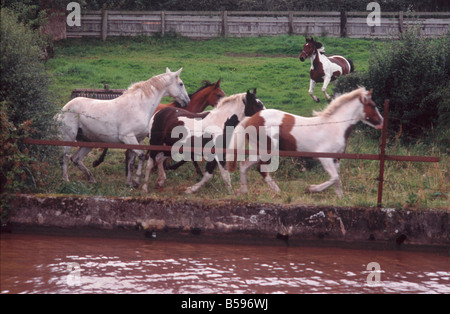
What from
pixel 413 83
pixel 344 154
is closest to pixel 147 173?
pixel 344 154

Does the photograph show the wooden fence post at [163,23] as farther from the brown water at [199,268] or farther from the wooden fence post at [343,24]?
the brown water at [199,268]

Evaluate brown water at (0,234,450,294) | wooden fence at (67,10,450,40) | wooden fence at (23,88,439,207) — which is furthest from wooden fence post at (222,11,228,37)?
brown water at (0,234,450,294)

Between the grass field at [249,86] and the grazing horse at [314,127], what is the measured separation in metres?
0.64

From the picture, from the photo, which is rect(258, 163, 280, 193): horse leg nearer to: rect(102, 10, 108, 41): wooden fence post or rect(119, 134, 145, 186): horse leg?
rect(119, 134, 145, 186): horse leg

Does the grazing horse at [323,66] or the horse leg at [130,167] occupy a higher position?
the grazing horse at [323,66]

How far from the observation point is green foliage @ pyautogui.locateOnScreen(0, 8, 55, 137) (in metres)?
9.55

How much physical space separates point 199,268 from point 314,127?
12.0 ft

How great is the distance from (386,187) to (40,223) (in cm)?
521

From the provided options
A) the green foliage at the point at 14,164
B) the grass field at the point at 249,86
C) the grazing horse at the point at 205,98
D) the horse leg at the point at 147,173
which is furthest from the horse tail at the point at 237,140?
the green foliage at the point at 14,164

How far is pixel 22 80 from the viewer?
9695mm

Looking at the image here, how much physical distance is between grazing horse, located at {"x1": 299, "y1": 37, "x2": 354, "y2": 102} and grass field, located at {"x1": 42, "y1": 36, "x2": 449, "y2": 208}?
54 centimetres

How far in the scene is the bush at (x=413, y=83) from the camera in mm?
13172
